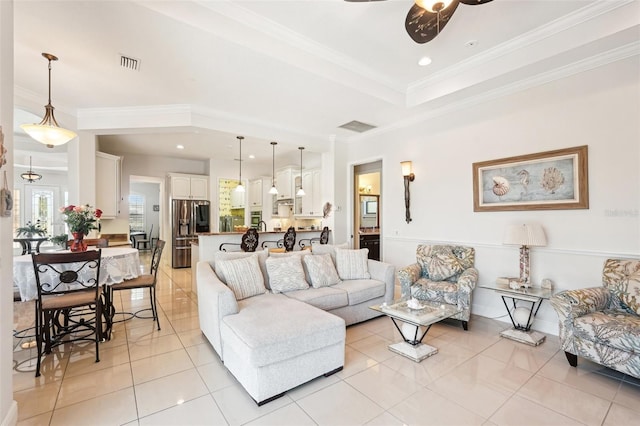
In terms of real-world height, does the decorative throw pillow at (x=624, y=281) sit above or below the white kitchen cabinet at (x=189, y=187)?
below

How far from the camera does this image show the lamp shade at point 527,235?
10.3 feet

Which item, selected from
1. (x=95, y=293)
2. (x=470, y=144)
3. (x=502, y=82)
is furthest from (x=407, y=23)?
(x=95, y=293)

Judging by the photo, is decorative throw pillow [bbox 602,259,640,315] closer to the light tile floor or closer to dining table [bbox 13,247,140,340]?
the light tile floor

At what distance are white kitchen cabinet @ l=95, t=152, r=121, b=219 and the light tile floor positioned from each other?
306 cm

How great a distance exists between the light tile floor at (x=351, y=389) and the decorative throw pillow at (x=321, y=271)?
30.6 inches

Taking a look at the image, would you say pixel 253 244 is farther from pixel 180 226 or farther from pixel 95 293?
pixel 180 226

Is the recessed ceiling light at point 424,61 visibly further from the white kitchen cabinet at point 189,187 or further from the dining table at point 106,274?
the white kitchen cabinet at point 189,187

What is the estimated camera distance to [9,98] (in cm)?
181

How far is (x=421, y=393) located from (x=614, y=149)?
3090 mm

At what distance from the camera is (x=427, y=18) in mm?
2150

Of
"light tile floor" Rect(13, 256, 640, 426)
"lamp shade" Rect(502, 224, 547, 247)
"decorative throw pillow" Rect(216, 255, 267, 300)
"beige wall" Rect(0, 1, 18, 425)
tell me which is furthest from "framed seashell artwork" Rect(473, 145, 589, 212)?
"beige wall" Rect(0, 1, 18, 425)

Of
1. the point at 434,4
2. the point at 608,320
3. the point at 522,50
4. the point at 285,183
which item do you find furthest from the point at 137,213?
the point at 608,320

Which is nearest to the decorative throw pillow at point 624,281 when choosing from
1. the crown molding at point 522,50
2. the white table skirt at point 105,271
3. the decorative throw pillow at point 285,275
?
the crown molding at point 522,50

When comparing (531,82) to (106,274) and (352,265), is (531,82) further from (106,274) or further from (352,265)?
(106,274)
